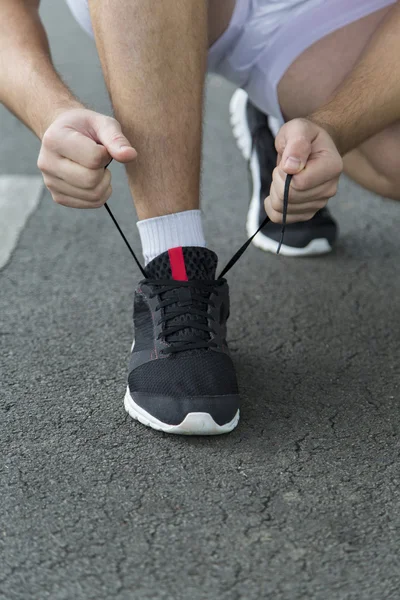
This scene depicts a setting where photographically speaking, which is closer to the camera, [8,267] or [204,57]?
[204,57]

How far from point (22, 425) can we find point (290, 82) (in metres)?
0.80

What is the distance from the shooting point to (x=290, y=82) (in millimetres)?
1555

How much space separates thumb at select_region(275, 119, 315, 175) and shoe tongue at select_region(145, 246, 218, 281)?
213mm

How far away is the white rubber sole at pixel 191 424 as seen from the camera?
1.19 m

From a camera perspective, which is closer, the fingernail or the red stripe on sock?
the fingernail

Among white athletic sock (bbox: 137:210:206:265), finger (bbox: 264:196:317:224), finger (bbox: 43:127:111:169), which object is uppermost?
finger (bbox: 43:127:111:169)

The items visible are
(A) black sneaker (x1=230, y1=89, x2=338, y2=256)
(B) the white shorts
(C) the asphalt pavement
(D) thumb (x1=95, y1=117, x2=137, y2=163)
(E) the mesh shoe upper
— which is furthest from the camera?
(A) black sneaker (x1=230, y1=89, x2=338, y2=256)

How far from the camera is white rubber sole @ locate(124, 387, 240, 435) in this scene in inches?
46.9

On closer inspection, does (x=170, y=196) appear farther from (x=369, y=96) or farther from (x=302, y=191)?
(x=369, y=96)

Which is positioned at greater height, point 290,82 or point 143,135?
point 143,135

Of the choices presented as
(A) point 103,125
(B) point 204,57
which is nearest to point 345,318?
(B) point 204,57

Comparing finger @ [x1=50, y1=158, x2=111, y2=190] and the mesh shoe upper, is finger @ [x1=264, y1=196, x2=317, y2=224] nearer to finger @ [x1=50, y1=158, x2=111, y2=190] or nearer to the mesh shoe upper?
the mesh shoe upper

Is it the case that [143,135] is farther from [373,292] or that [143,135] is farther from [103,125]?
[373,292]

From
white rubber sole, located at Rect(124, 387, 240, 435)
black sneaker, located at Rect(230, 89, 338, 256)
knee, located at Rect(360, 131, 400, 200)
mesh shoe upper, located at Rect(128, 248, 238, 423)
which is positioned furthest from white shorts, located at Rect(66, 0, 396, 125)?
white rubber sole, located at Rect(124, 387, 240, 435)
